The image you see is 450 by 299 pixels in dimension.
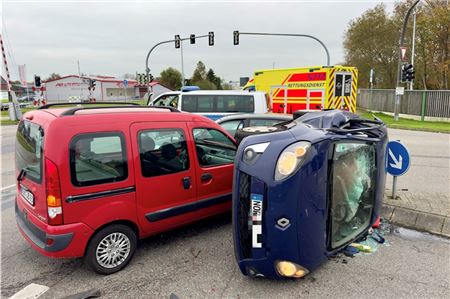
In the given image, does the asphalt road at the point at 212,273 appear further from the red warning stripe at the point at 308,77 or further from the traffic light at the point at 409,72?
the traffic light at the point at 409,72

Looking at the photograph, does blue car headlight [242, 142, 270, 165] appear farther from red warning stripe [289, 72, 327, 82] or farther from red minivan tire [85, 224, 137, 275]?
red warning stripe [289, 72, 327, 82]

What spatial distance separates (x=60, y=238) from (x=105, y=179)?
650mm

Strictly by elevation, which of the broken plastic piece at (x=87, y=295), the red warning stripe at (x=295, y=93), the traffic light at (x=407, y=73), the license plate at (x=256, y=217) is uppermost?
the traffic light at (x=407, y=73)

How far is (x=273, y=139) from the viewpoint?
2.74m

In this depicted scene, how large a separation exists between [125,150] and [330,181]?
1983 mm

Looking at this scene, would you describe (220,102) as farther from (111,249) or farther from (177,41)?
(177,41)

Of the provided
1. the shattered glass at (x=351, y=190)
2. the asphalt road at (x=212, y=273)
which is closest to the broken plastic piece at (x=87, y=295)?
the asphalt road at (x=212, y=273)

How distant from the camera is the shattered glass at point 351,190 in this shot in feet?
10.00

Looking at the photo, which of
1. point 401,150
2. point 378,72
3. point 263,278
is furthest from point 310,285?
point 378,72

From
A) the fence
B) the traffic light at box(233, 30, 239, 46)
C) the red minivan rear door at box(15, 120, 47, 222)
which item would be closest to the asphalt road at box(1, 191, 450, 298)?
the red minivan rear door at box(15, 120, 47, 222)

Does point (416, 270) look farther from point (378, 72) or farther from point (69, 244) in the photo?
point (378, 72)

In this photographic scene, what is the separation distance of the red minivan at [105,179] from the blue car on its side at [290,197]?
106cm

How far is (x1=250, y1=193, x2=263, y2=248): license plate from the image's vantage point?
8.75 feet

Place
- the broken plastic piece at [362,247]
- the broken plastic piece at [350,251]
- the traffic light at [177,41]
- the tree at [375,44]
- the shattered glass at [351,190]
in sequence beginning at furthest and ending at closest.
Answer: the tree at [375,44] < the traffic light at [177,41] < the broken plastic piece at [362,247] < the broken plastic piece at [350,251] < the shattered glass at [351,190]
